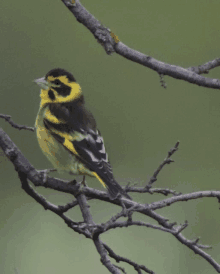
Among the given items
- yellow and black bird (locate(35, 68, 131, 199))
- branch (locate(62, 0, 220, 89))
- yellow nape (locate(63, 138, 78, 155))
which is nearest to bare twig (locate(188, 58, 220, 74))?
branch (locate(62, 0, 220, 89))

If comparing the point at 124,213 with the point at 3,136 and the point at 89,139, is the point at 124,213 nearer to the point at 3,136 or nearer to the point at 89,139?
the point at 3,136

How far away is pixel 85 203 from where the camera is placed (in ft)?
7.43

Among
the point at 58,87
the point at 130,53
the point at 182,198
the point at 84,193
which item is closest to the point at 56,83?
the point at 58,87

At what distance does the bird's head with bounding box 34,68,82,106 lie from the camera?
264cm

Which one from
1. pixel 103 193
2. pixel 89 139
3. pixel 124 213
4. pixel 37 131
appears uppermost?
pixel 37 131

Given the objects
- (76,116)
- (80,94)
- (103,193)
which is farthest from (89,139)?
(103,193)

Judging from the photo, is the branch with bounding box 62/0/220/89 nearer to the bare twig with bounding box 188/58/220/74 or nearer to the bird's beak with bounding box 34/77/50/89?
the bare twig with bounding box 188/58/220/74

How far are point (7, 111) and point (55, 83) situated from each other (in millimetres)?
3617

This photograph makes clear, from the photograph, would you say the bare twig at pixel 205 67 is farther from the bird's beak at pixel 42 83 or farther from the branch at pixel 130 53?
the bird's beak at pixel 42 83

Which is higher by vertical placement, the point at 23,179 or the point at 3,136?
the point at 3,136

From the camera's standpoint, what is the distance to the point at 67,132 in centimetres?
267

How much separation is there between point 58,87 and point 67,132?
0.31 meters

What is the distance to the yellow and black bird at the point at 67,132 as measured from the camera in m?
2.60

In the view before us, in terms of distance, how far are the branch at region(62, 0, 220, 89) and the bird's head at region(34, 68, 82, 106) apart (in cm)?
46
